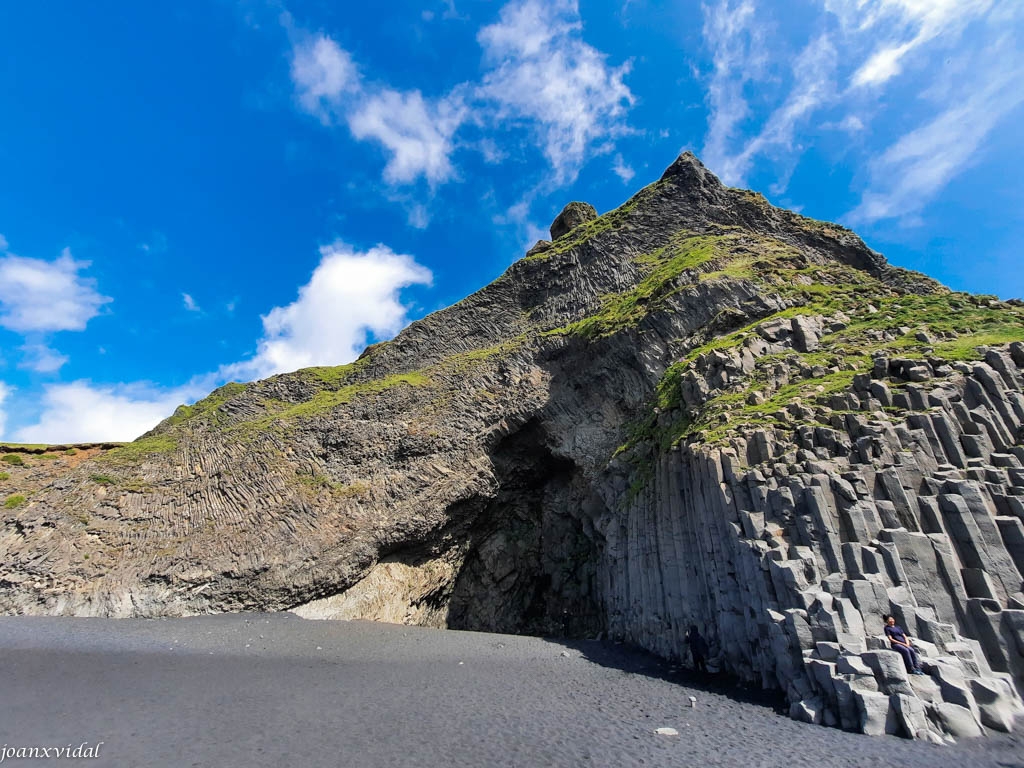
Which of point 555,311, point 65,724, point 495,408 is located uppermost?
point 555,311

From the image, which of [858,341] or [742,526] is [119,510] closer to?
[742,526]

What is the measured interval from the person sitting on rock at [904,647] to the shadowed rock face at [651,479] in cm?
18

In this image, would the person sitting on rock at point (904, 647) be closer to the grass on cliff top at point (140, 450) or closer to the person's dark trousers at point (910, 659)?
the person's dark trousers at point (910, 659)

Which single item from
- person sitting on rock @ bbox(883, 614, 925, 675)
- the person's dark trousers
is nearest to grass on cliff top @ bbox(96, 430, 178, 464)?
person sitting on rock @ bbox(883, 614, 925, 675)

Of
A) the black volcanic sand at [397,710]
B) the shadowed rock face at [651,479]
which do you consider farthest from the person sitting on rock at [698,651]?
the black volcanic sand at [397,710]

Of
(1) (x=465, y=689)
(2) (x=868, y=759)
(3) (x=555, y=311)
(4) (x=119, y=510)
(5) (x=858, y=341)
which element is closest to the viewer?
(2) (x=868, y=759)

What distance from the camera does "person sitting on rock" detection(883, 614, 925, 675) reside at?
870 centimetres

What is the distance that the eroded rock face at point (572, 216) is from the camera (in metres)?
53.0

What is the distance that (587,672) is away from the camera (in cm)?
1527

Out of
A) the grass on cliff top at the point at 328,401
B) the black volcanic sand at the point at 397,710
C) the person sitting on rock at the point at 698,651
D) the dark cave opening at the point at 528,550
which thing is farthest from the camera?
the grass on cliff top at the point at 328,401

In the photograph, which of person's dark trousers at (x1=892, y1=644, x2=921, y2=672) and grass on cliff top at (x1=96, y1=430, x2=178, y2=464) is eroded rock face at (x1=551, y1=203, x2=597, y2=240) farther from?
person's dark trousers at (x1=892, y1=644, x2=921, y2=672)

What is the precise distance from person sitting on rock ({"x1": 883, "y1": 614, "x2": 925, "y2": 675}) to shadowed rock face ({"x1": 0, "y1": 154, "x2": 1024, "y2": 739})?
7.0 inches

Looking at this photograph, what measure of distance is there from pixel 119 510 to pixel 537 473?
24.5 metres

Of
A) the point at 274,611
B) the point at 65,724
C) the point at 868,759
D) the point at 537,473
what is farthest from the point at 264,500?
the point at 868,759
